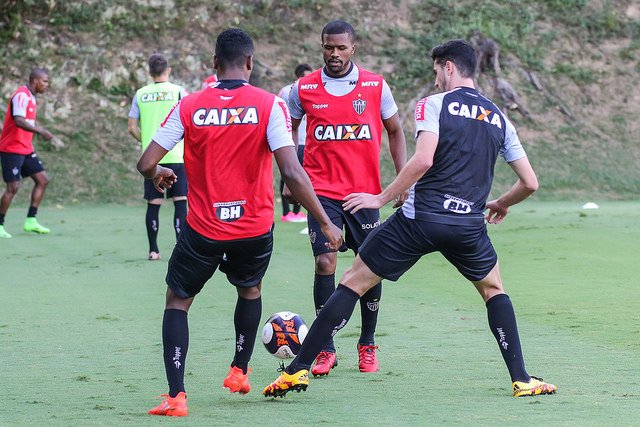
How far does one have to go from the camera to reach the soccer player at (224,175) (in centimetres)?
636

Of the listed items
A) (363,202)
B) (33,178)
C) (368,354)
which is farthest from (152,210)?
(363,202)

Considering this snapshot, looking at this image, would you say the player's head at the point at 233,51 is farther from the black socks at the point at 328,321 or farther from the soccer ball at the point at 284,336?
the soccer ball at the point at 284,336

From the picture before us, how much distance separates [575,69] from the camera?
2889 centimetres

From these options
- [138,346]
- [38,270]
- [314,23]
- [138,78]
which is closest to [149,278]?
[38,270]

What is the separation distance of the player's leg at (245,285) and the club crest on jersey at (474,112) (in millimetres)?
1252

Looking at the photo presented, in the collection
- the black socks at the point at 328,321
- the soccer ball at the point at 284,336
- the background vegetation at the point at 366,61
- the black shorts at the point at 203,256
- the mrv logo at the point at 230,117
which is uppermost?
the background vegetation at the point at 366,61

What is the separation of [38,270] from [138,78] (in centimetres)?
1339

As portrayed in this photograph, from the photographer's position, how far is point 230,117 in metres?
6.35

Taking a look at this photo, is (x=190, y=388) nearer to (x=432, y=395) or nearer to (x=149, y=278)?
(x=432, y=395)

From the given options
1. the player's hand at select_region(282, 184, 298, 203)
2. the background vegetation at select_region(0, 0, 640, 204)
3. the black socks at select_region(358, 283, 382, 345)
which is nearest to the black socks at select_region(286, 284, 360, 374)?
the player's hand at select_region(282, 184, 298, 203)

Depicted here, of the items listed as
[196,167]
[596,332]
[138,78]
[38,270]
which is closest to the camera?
[196,167]

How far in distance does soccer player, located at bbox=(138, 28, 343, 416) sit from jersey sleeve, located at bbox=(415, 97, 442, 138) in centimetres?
74

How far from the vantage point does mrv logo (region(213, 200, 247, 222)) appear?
644 cm

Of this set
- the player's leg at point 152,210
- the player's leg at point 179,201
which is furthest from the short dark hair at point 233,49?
the player's leg at point 152,210
